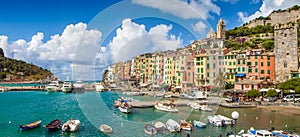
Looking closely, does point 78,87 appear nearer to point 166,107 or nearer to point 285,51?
point 166,107

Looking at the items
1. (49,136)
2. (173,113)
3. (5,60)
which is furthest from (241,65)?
(5,60)

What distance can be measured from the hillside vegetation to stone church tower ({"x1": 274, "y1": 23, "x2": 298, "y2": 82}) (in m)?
96.2

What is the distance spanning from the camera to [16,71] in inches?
4306

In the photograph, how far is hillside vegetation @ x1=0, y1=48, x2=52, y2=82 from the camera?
102125 millimetres

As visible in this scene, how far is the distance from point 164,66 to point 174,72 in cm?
370

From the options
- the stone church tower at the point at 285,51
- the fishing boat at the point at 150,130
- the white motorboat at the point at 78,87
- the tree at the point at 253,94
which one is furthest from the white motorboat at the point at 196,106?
the white motorboat at the point at 78,87

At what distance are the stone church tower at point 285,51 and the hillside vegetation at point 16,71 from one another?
9617 centimetres

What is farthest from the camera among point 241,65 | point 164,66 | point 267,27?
point 267,27

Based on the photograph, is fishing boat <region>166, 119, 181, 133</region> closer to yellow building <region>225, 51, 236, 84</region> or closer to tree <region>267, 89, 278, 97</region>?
tree <region>267, 89, 278, 97</region>

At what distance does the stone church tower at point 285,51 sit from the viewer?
3003 cm

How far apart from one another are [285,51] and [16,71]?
346ft

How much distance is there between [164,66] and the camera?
137ft

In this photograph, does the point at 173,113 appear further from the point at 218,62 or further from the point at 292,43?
the point at 292,43

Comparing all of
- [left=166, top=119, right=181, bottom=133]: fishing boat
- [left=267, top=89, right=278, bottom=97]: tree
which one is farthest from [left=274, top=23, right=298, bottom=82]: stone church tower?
[left=166, top=119, right=181, bottom=133]: fishing boat
